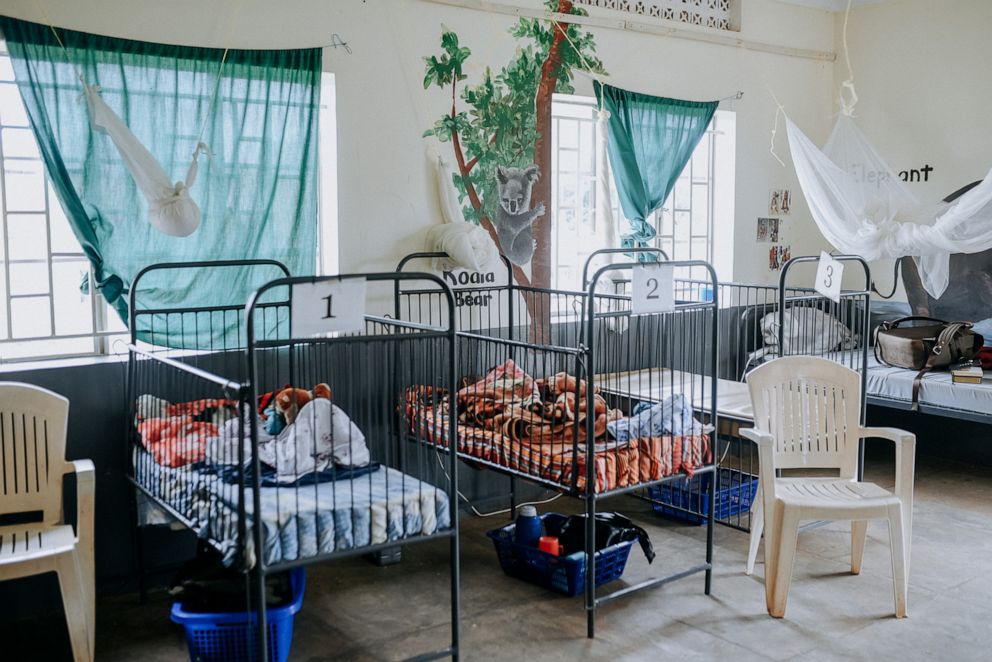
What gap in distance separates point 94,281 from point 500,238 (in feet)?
6.57

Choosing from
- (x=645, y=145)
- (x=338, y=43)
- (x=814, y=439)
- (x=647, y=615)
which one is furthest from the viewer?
(x=645, y=145)

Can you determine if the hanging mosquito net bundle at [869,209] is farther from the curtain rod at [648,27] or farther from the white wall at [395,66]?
the curtain rod at [648,27]

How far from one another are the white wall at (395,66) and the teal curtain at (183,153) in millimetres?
115

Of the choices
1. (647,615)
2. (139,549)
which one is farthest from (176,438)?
(647,615)

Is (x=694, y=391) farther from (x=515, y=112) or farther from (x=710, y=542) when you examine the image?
(x=515, y=112)

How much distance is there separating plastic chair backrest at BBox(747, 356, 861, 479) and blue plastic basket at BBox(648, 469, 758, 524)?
2.20ft

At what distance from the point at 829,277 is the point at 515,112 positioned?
176cm

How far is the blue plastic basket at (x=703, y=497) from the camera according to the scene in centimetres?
482

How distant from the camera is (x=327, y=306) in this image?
2.89 m

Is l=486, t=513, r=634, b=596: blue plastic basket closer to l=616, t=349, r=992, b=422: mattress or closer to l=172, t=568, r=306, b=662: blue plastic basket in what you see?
l=616, t=349, r=992, b=422: mattress

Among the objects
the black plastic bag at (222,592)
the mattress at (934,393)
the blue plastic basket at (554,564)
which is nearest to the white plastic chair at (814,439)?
the blue plastic basket at (554,564)

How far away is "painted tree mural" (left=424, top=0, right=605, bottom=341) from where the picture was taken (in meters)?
4.79

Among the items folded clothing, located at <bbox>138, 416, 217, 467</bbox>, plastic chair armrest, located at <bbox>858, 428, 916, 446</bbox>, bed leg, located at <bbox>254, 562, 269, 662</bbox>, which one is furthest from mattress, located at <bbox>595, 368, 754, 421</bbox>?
bed leg, located at <bbox>254, 562, 269, 662</bbox>

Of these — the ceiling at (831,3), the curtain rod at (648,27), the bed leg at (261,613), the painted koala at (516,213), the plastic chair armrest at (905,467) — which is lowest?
the bed leg at (261,613)
